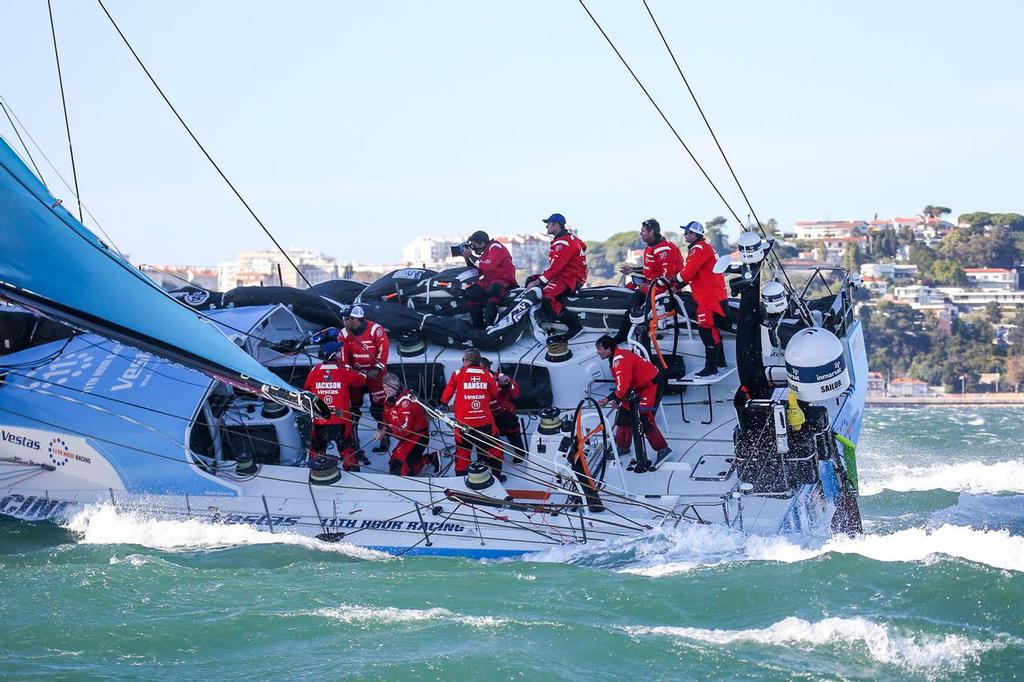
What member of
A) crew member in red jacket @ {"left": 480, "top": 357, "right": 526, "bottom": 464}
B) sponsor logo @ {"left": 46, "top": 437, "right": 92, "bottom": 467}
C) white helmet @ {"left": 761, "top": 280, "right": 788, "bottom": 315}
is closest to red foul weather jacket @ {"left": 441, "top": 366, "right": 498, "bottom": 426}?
crew member in red jacket @ {"left": 480, "top": 357, "right": 526, "bottom": 464}

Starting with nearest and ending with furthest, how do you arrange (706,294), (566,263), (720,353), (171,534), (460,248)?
(171,534), (706,294), (720,353), (566,263), (460,248)

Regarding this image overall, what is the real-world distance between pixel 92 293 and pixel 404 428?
3142mm

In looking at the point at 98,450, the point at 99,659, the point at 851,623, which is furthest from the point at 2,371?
the point at 851,623

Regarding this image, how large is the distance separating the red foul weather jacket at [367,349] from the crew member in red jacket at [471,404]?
Result: 3.22ft

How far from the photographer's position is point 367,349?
1100cm

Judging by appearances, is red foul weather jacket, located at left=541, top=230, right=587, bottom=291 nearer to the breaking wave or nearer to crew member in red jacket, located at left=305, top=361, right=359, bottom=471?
crew member in red jacket, located at left=305, top=361, right=359, bottom=471

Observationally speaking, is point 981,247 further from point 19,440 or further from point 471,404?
point 19,440

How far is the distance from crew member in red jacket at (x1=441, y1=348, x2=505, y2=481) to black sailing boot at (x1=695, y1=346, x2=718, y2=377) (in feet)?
6.29

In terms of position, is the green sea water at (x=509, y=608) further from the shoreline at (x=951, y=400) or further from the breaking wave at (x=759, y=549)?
the shoreline at (x=951, y=400)

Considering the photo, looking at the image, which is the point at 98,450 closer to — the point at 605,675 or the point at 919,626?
the point at 605,675

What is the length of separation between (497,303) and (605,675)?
543 centimetres

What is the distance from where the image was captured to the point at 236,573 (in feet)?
30.6

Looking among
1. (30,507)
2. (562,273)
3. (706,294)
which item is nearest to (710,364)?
(706,294)

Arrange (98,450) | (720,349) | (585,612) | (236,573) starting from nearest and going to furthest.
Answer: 1. (585,612)
2. (236,573)
3. (98,450)
4. (720,349)
